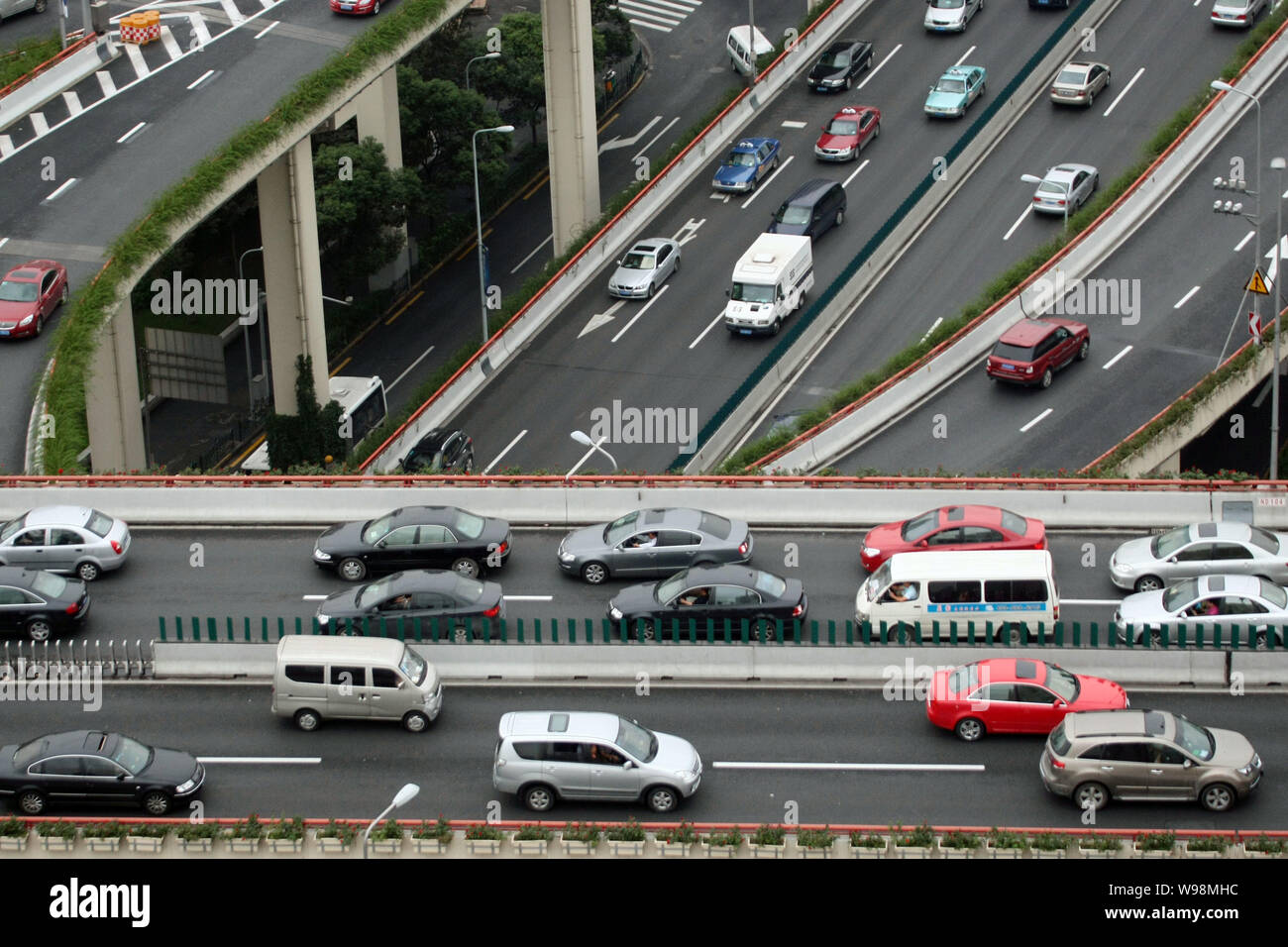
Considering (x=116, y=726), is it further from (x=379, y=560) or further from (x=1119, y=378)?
(x=1119, y=378)

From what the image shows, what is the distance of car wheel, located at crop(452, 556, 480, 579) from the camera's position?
40656 millimetres

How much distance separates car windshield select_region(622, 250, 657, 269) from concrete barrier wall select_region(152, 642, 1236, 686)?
29.0 m

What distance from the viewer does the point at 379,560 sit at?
133 ft

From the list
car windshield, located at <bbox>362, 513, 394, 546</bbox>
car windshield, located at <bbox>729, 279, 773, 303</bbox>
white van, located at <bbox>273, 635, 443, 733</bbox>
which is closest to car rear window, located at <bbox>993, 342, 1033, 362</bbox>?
car windshield, located at <bbox>729, 279, 773, 303</bbox>

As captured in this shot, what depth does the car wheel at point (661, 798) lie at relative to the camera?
33125mm

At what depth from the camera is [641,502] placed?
4378cm

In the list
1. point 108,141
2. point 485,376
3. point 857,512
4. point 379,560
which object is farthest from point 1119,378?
point 108,141

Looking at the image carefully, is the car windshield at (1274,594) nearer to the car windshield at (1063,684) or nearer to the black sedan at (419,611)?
the car windshield at (1063,684)

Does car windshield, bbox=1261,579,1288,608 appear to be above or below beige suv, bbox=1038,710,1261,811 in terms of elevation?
above

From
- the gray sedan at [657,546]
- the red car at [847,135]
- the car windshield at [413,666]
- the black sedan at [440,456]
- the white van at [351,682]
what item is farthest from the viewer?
the red car at [847,135]

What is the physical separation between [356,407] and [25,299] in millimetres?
12338

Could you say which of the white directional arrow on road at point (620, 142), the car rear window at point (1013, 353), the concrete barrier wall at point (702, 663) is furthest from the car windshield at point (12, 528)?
the white directional arrow on road at point (620, 142)

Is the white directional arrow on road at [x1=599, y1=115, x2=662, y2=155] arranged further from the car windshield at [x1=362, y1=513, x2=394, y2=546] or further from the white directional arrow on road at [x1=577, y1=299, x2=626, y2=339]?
the car windshield at [x1=362, y1=513, x2=394, y2=546]

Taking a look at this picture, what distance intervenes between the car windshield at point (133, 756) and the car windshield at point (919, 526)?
52.8 feet
